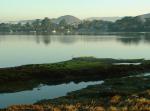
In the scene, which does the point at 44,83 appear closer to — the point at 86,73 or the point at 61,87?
the point at 61,87

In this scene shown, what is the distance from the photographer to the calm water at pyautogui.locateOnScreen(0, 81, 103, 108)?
134ft

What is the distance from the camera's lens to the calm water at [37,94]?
40.8 m

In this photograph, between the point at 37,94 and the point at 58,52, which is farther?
the point at 58,52

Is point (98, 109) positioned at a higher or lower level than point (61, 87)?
higher

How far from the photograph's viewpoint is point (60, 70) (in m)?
60.2

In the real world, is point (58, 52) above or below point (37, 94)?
below

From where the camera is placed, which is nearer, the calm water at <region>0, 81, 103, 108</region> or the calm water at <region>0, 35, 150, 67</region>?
the calm water at <region>0, 81, 103, 108</region>

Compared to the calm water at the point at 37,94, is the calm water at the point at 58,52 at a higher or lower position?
lower

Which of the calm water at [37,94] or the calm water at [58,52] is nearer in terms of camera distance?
the calm water at [37,94]

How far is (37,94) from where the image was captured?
1780 inches

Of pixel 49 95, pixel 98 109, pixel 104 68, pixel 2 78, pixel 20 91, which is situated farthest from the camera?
pixel 104 68

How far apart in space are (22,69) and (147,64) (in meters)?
24.8

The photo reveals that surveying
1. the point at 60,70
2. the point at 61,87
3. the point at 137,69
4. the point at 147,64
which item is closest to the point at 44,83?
the point at 61,87

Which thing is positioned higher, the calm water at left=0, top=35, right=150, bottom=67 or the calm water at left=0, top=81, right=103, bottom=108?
the calm water at left=0, top=81, right=103, bottom=108
